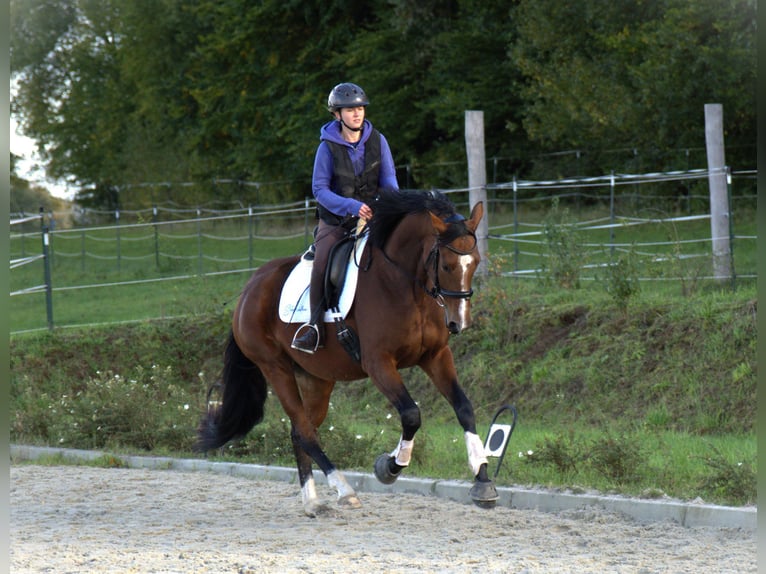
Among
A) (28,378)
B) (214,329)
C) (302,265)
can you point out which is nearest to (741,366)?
(302,265)

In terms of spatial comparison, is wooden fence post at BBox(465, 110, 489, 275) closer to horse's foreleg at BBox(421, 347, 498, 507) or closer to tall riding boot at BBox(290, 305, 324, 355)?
tall riding boot at BBox(290, 305, 324, 355)

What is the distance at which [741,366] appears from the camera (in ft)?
39.2

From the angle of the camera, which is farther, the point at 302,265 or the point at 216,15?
the point at 216,15

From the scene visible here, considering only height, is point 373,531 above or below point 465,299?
below

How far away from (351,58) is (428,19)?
93.5 inches

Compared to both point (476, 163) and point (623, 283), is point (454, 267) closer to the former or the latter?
point (623, 283)

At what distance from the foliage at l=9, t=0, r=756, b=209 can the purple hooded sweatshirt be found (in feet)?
47.7

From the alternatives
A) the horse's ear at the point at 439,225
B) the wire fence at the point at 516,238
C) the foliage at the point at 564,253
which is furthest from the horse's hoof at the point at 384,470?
the foliage at the point at 564,253

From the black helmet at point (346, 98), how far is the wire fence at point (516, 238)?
6.48 m

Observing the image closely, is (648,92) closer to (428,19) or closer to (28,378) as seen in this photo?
(428,19)

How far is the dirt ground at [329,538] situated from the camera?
671cm

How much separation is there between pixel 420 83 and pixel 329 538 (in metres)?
24.9

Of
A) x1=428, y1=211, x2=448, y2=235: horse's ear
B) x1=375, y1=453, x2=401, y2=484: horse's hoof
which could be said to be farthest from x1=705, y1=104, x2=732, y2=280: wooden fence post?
x1=428, y1=211, x2=448, y2=235: horse's ear

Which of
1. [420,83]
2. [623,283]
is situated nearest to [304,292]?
[623,283]
